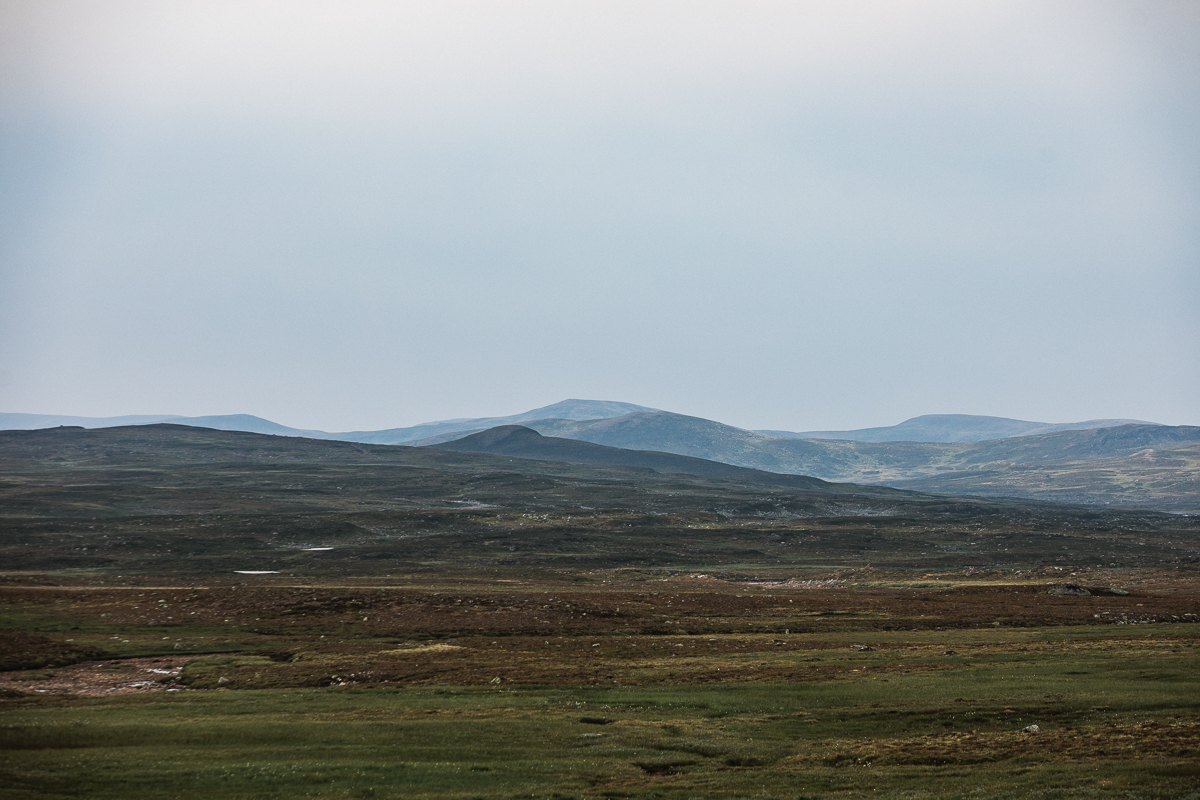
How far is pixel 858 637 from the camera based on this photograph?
61.4m

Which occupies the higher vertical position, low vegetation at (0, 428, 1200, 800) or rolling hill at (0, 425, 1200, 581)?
low vegetation at (0, 428, 1200, 800)

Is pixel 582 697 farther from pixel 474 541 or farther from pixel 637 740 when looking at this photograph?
pixel 474 541

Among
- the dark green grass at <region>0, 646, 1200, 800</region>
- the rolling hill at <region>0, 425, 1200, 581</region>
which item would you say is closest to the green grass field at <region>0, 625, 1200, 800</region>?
the dark green grass at <region>0, 646, 1200, 800</region>

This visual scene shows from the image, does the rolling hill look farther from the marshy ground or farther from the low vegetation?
the marshy ground

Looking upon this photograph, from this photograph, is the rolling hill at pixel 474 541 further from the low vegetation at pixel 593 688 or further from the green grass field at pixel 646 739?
the green grass field at pixel 646 739

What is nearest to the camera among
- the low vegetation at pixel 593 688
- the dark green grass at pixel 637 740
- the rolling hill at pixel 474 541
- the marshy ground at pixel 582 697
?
the dark green grass at pixel 637 740

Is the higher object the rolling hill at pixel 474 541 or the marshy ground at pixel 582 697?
the marshy ground at pixel 582 697

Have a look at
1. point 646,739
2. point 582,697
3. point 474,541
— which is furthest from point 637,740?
point 474,541

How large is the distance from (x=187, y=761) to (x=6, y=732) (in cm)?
775

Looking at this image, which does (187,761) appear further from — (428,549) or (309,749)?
(428,549)

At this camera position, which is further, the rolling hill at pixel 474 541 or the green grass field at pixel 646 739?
the rolling hill at pixel 474 541

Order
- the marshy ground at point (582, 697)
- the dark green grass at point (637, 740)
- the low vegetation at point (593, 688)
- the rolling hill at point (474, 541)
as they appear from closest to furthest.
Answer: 1. the dark green grass at point (637, 740)
2. the marshy ground at point (582, 697)
3. the low vegetation at point (593, 688)
4. the rolling hill at point (474, 541)

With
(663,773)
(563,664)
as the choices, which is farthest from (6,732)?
(563,664)

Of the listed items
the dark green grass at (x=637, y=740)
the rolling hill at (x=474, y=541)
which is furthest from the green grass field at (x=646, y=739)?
the rolling hill at (x=474, y=541)
